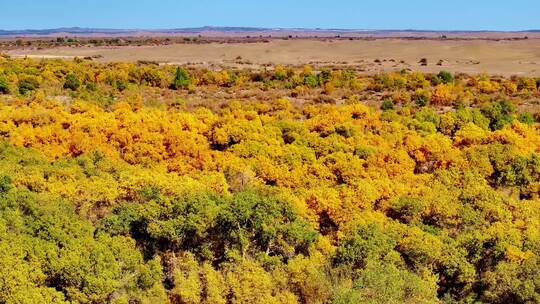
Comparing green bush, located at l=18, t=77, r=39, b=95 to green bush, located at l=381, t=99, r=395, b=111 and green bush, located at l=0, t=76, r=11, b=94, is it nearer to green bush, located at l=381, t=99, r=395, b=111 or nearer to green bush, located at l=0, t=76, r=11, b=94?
green bush, located at l=0, t=76, r=11, b=94

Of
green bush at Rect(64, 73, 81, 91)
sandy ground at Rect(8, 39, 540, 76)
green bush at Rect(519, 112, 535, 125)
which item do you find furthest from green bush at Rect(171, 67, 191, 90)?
sandy ground at Rect(8, 39, 540, 76)

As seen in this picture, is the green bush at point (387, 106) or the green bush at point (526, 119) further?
the green bush at point (387, 106)

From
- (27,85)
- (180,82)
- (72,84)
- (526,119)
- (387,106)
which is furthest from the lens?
(180,82)

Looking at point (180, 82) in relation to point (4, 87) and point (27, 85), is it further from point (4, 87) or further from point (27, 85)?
point (4, 87)

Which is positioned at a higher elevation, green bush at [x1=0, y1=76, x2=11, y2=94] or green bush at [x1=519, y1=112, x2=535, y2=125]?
green bush at [x1=0, y1=76, x2=11, y2=94]

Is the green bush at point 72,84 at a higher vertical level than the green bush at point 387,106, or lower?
higher

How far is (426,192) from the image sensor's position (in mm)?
19078

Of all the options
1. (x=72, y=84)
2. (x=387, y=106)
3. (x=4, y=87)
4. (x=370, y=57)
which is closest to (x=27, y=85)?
(x=4, y=87)

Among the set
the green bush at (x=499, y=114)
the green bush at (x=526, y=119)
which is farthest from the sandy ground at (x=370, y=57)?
the green bush at (x=526, y=119)

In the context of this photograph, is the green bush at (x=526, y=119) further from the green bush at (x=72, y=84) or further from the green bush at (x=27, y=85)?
the green bush at (x=27, y=85)

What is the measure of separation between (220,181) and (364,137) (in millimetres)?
7394

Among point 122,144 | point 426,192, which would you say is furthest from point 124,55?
point 426,192

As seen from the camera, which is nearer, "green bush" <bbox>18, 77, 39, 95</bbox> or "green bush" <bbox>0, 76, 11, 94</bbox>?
"green bush" <bbox>0, 76, 11, 94</bbox>

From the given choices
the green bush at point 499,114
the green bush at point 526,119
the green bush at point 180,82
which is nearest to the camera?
the green bush at point 499,114
